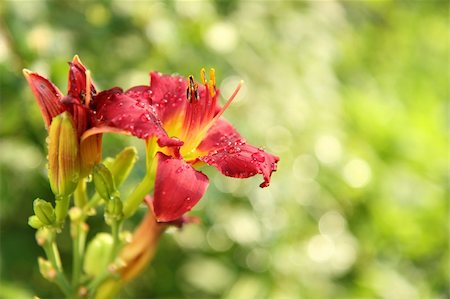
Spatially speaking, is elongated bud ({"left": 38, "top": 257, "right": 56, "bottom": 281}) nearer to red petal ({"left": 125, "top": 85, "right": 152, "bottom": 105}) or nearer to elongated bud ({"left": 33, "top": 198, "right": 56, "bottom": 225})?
elongated bud ({"left": 33, "top": 198, "right": 56, "bottom": 225})

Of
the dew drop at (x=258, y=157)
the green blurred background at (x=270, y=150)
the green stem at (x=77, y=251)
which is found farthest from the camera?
the green blurred background at (x=270, y=150)

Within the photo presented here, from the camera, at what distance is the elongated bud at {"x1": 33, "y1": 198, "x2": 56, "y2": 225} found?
1.16 meters

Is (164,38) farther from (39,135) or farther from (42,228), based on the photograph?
(42,228)

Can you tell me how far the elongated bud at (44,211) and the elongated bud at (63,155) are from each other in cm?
2

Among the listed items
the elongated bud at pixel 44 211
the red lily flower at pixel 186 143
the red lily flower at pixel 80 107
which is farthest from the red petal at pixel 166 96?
the elongated bud at pixel 44 211

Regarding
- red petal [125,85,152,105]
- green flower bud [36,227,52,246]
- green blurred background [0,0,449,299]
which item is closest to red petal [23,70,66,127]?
red petal [125,85,152,105]

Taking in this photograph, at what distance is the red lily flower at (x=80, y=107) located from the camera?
108 centimetres

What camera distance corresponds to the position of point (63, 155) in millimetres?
1104

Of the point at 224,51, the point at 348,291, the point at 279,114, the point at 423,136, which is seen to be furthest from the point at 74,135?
the point at 423,136

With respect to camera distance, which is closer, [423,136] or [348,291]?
Answer: [348,291]

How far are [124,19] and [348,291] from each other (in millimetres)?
1087

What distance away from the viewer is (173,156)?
1.12 metres

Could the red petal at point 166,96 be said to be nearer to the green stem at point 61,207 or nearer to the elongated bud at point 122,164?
the elongated bud at point 122,164

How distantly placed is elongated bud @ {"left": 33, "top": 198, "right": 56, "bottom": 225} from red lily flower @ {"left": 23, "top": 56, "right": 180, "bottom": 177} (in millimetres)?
105
